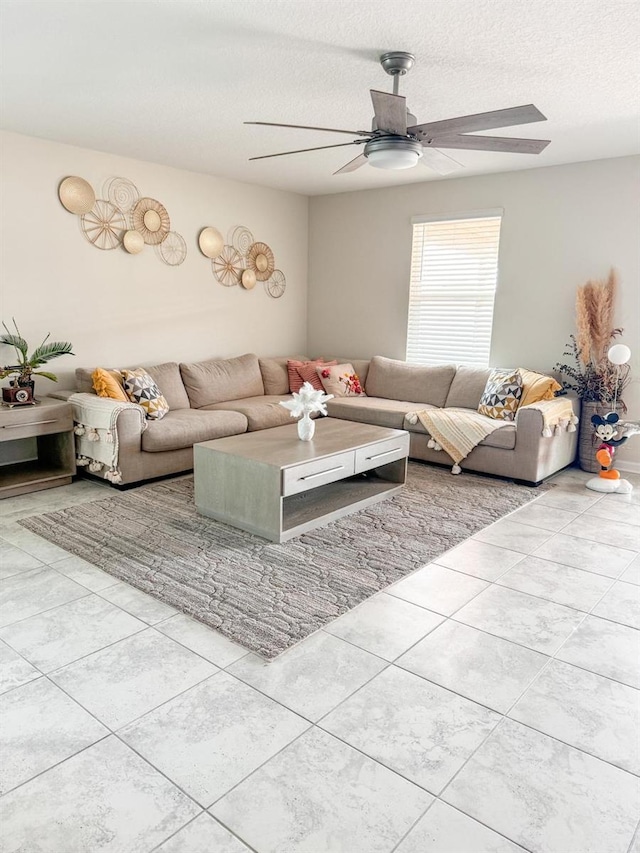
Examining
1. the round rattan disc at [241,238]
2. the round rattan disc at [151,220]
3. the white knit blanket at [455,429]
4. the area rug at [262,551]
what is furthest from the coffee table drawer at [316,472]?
the round rattan disc at [241,238]

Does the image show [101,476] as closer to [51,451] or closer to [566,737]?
[51,451]

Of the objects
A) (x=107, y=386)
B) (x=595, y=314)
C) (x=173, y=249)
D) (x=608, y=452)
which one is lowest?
(x=608, y=452)

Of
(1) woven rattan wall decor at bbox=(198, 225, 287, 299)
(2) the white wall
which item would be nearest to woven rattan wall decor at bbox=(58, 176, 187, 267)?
(1) woven rattan wall decor at bbox=(198, 225, 287, 299)

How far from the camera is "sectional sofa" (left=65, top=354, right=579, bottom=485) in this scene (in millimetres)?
4410

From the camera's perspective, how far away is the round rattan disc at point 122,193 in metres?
4.93

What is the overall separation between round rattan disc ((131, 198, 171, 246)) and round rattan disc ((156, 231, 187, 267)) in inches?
2.1

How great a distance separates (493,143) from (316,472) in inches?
78.7

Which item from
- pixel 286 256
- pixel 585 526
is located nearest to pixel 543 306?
pixel 585 526

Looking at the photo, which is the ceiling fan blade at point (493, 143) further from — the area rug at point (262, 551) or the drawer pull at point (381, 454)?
the area rug at point (262, 551)

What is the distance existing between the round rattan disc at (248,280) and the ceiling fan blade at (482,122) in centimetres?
345

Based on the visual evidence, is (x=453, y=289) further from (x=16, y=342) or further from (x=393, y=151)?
(x=16, y=342)

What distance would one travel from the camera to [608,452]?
456 centimetres

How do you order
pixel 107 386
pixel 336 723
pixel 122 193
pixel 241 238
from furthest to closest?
pixel 241 238 → pixel 122 193 → pixel 107 386 → pixel 336 723

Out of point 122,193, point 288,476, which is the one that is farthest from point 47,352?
point 288,476
